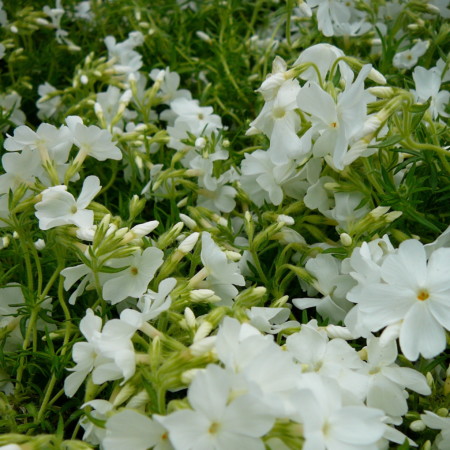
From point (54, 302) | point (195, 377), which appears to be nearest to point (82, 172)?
point (54, 302)

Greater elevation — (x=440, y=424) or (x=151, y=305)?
(x=151, y=305)

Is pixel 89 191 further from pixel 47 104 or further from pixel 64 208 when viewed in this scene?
pixel 47 104

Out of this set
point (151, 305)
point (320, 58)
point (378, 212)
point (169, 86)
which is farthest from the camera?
point (169, 86)

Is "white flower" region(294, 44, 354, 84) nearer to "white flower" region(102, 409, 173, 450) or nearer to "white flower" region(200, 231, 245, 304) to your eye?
"white flower" region(200, 231, 245, 304)

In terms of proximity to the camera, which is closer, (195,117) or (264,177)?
(264,177)

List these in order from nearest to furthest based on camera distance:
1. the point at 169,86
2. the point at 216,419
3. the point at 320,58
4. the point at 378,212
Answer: the point at 216,419
the point at 378,212
the point at 320,58
the point at 169,86

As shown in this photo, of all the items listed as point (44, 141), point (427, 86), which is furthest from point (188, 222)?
point (427, 86)

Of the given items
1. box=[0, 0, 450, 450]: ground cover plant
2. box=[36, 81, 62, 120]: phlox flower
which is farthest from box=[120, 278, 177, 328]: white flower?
box=[36, 81, 62, 120]: phlox flower
